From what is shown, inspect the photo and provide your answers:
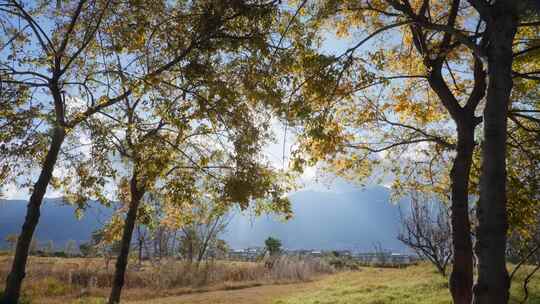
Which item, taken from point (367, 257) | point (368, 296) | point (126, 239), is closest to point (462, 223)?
point (368, 296)

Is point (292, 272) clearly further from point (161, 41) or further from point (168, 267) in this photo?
point (161, 41)

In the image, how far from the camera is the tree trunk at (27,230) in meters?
8.17

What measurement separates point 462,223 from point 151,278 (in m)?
15.6

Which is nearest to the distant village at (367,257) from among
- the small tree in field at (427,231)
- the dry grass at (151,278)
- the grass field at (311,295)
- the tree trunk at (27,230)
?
the dry grass at (151,278)

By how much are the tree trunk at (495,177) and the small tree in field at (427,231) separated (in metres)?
14.7

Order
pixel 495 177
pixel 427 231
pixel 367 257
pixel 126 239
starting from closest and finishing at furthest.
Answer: pixel 495 177, pixel 126 239, pixel 427 231, pixel 367 257

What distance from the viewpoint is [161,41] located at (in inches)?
316

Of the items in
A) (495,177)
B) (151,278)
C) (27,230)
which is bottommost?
(151,278)

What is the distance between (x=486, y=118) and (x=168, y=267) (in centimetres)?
1828

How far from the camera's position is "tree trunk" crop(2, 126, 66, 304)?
322 inches

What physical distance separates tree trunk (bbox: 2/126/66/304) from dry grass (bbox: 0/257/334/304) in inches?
290

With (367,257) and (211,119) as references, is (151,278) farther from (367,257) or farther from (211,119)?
(367,257)

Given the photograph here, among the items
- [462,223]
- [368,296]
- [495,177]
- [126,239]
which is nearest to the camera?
[495,177]

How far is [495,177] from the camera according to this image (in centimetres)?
410
